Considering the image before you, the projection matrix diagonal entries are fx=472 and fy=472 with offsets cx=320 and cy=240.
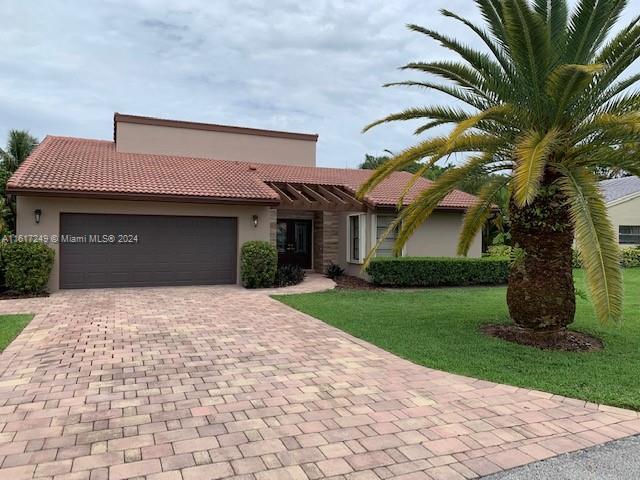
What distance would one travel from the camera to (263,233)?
16.5 metres

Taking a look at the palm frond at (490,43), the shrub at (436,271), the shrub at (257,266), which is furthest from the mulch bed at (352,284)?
the palm frond at (490,43)

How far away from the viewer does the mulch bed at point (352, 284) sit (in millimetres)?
15805

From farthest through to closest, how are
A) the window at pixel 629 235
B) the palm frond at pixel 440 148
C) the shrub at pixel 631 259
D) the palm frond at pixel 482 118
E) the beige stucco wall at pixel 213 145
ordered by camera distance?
the window at pixel 629 235
the shrub at pixel 631 259
the beige stucco wall at pixel 213 145
the palm frond at pixel 440 148
the palm frond at pixel 482 118

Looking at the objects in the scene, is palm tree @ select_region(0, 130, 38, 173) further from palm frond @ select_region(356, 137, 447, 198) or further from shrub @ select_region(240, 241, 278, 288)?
palm frond @ select_region(356, 137, 447, 198)

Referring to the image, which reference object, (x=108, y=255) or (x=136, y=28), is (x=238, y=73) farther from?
(x=108, y=255)

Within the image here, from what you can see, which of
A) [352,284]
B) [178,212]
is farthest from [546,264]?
[178,212]

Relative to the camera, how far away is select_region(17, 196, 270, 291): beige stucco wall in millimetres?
13828

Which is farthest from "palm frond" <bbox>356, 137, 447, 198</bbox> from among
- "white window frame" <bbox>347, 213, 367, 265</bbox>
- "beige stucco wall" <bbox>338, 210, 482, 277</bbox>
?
"beige stucco wall" <bbox>338, 210, 482, 277</bbox>

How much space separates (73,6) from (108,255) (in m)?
7.09

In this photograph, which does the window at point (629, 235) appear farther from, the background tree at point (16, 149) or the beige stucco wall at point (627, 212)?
A: the background tree at point (16, 149)

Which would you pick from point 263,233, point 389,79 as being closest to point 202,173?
point 263,233

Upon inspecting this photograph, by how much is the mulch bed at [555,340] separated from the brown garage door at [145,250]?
9978mm

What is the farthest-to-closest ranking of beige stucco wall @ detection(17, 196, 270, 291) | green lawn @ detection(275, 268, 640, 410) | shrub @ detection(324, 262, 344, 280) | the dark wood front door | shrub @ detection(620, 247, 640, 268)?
1. shrub @ detection(620, 247, 640, 268)
2. the dark wood front door
3. shrub @ detection(324, 262, 344, 280)
4. beige stucco wall @ detection(17, 196, 270, 291)
5. green lawn @ detection(275, 268, 640, 410)

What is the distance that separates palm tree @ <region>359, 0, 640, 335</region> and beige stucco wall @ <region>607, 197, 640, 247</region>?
24544 millimetres
